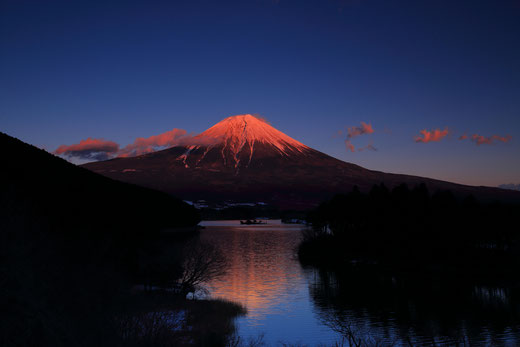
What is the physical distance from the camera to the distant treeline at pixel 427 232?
52531 mm

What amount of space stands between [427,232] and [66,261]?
45.0 metres

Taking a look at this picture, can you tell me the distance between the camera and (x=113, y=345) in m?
13.7

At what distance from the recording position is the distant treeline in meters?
52.5

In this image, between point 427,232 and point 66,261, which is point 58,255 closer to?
point 66,261

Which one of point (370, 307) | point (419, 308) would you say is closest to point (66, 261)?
point (370, 307)

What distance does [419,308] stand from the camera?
33.2 metres

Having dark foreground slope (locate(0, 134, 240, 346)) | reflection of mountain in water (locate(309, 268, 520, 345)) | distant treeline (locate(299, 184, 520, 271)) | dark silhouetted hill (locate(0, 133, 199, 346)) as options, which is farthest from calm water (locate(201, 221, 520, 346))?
dark silhouetted hill (locate(0, 133, 199, 346))

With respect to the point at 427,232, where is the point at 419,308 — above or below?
below

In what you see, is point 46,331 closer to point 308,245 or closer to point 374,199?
point 374,199

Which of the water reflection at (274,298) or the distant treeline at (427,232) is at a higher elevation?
the distant treeline at (427,232)

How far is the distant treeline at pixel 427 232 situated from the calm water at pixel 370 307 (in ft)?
26.8

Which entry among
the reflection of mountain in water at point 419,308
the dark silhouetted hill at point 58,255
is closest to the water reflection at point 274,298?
the reflection of mountain in water at point 419,308

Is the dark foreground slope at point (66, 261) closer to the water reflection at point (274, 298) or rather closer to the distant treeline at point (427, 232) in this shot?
the water reflection at point (274, 298)

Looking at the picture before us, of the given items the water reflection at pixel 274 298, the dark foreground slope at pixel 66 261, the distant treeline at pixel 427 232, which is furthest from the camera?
the distant treeline at pixel 427 232
